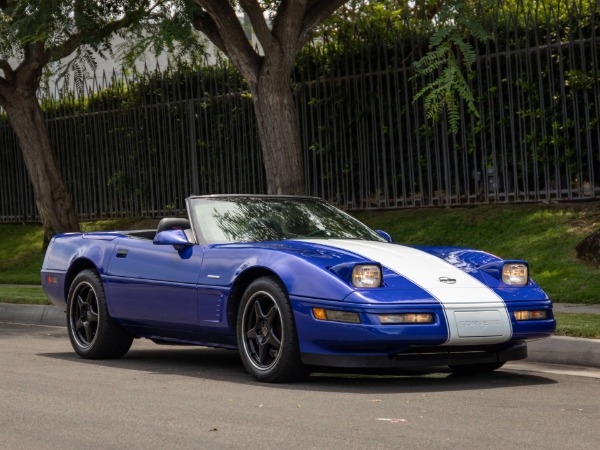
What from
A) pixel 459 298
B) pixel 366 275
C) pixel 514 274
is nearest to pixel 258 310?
pixel 366 275

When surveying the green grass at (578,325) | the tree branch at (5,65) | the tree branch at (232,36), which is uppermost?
the tree branch at (5,65)

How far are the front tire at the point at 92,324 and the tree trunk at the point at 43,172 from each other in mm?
11381

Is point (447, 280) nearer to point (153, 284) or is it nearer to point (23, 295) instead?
point (153, 284)

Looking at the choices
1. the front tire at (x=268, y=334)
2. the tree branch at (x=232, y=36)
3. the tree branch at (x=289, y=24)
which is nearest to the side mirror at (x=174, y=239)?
the front tire at (x=268, y=334)

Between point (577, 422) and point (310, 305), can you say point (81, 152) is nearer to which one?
point (310, 305)

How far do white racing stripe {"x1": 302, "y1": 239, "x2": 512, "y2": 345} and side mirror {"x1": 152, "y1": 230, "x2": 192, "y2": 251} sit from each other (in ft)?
4.31

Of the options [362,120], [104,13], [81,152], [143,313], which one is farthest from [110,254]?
[81,152]

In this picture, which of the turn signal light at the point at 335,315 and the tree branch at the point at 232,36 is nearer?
the turn signal light at the point at 335,315

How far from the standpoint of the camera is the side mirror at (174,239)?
8.59 metres

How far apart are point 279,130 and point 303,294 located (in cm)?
759

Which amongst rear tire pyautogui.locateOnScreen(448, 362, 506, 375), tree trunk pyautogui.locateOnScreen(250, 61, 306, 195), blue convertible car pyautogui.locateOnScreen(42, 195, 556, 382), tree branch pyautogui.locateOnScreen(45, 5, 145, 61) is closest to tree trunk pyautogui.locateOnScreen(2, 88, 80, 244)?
tree branch pyautogui.locateOnScreen(45, 5, 145, 61)

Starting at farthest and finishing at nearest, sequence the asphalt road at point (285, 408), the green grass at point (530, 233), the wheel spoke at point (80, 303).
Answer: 1. the green grass at point (530, 233)
2. the wheel spoke at point (80, 303)
3. the asphalt road at point (285, 408)

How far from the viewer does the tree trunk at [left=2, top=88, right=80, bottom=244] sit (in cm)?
2089

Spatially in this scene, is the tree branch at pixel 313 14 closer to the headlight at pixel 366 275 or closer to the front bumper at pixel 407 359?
the headlight at pixel 366 275
